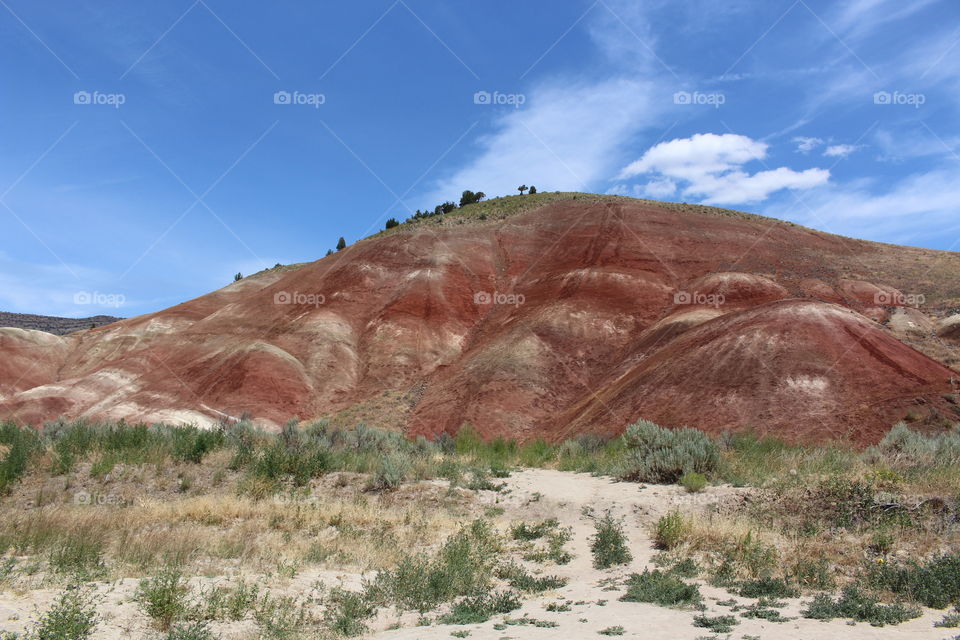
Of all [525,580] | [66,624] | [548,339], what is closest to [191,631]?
[66,624]

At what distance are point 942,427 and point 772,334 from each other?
682cm

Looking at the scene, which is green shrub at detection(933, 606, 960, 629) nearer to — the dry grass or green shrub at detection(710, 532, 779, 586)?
green shrub at detection(710, 532, 779, 586)

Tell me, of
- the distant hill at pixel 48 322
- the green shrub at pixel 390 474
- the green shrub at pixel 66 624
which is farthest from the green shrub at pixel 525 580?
the distant hill at pixel 48 322

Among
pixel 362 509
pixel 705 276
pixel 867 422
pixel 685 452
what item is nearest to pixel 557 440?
pixel 867 422

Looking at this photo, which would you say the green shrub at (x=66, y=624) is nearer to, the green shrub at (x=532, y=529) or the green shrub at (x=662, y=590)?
the green shrub at (x=662, y=590)

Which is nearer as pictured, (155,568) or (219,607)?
(219,607)

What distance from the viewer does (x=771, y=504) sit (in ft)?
32.6

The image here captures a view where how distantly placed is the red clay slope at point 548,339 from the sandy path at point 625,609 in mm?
10635

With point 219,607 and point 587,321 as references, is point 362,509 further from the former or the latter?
point 587,321

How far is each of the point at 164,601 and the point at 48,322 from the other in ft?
340

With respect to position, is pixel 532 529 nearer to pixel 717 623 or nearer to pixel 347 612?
pixel 347 612

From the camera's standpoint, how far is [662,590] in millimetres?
6730

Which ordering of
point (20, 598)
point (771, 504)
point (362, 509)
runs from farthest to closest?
point (362, 509)
point (771, 504)
point (20, 598)

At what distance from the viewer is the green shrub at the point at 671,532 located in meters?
8.87
